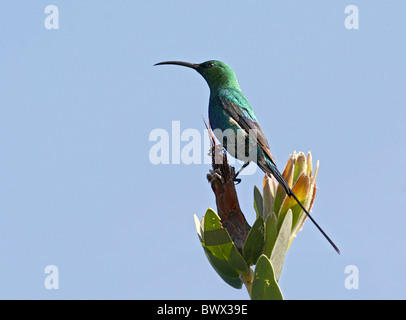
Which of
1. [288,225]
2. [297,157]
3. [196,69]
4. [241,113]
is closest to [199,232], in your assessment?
[288,225]

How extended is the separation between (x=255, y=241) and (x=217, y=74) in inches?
149

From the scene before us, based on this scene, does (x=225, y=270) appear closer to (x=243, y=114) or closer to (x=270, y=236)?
(x=270, y=236)

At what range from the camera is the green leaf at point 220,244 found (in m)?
3.25

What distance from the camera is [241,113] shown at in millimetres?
5898

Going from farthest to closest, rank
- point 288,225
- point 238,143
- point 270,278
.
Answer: point 238,143 < point 288,225 < point 270,278

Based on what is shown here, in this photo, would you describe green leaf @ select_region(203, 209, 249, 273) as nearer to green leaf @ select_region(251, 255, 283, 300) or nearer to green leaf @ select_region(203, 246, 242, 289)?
green leaf @ select_region(203, 246, 242, 289)

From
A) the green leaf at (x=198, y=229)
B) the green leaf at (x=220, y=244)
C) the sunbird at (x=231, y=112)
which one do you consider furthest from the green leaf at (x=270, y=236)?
the sunbird at (x=231, y=112)

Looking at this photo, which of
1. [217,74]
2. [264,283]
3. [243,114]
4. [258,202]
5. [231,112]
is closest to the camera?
[264,283]

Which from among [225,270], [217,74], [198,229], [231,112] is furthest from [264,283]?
[217,74]

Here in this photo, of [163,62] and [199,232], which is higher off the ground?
[163,62]

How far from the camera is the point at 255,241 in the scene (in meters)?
3.23

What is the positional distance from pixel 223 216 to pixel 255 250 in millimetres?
392
